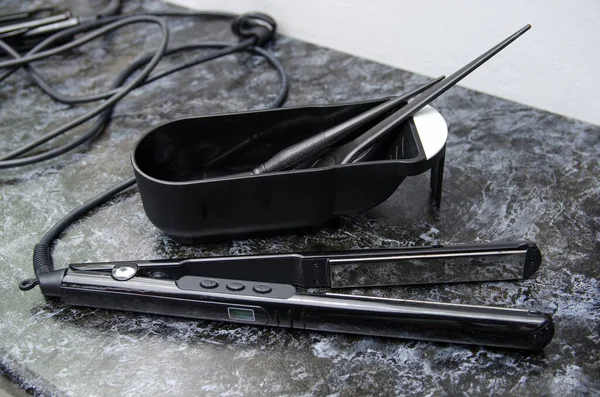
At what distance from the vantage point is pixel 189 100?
2.40 ft

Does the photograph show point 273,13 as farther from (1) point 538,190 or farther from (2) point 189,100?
(1) point 538,190

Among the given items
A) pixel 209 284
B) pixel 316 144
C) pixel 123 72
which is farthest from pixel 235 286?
pixel 123 72

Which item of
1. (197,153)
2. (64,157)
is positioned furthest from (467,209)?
(64,157)

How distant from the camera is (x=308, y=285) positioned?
493 mm

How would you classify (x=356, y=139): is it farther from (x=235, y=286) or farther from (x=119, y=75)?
(x=119, y=75)

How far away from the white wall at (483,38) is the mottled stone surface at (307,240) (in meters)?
0.02

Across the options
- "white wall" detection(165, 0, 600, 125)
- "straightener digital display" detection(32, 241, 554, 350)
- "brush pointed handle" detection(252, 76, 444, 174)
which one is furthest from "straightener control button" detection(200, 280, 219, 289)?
"white wall" detection(165, 0, 600, 125)

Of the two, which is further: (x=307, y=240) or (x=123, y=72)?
(x=123, y=72)

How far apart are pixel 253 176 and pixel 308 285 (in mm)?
91

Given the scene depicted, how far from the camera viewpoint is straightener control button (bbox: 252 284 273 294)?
0.46m

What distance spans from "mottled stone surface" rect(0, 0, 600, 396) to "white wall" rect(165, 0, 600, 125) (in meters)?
0.02

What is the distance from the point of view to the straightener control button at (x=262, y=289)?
460 millimetres

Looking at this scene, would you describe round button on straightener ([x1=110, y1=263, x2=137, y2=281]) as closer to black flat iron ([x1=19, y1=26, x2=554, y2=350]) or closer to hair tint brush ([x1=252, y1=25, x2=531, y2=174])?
black flat iron ([x1=19, y1=26, x2=554, y2=350])

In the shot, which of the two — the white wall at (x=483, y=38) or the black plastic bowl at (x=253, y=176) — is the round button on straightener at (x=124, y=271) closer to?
the black plastic bowl at (x=253, y=176)
